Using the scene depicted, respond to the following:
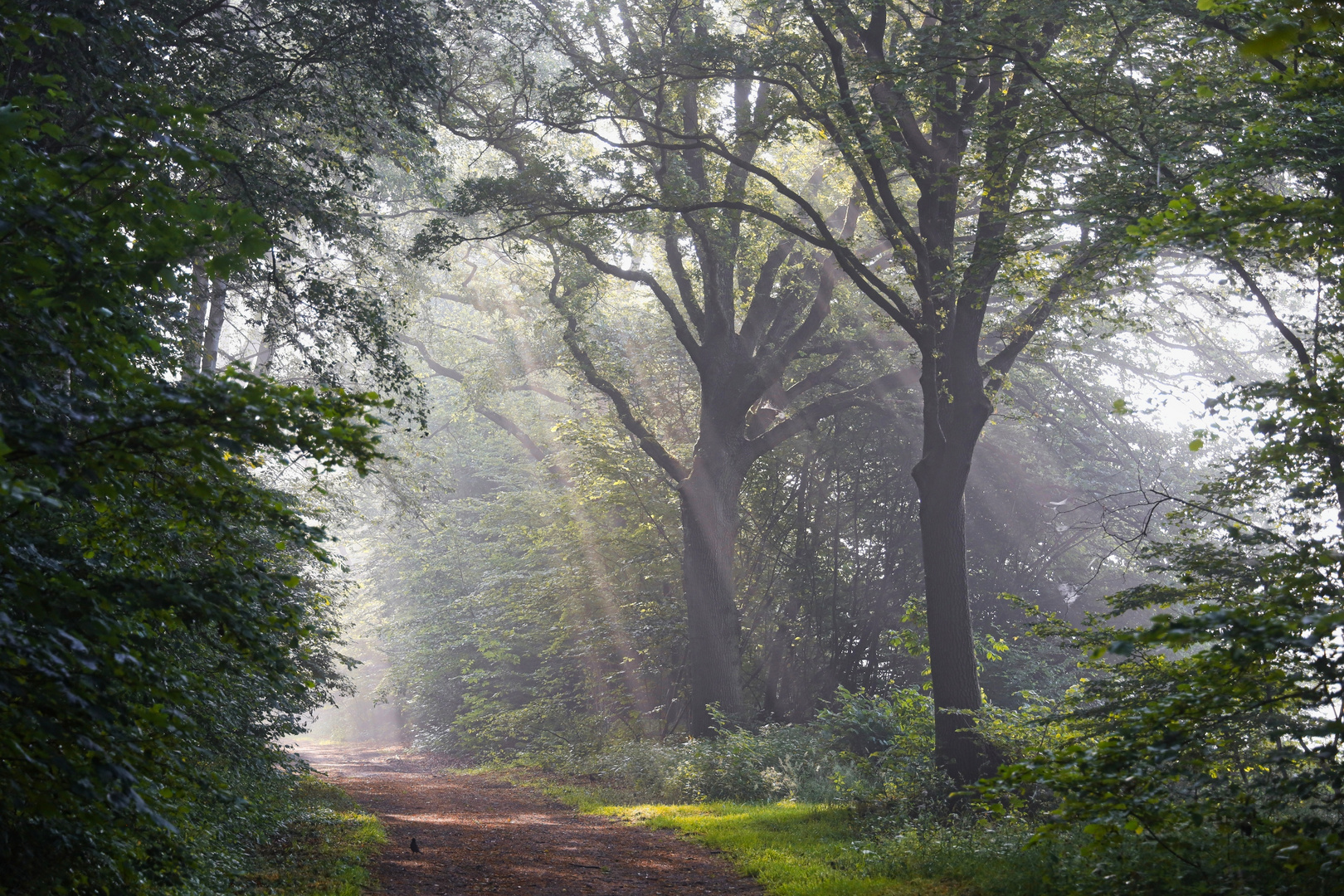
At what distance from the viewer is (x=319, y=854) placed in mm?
7340

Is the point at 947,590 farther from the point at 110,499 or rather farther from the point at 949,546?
the point at 110,499

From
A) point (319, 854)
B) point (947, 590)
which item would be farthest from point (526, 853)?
point (947, 590)

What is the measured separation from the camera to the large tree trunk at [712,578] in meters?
15.4

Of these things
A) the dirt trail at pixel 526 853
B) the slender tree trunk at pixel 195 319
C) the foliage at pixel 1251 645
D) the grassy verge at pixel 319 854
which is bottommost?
the dirt trail at pixel 526 853

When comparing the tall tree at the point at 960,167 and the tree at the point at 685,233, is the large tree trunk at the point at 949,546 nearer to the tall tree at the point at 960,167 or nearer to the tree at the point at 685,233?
the tall tree at the point at 960,167

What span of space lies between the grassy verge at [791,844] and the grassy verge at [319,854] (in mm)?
3172

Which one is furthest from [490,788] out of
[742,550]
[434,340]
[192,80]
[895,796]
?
[434,340]

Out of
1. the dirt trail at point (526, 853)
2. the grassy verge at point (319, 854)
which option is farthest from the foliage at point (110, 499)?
the dirt trail at point (526, 853)

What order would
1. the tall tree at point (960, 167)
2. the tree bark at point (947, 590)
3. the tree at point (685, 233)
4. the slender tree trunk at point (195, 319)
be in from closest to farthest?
the slender tree trunk at point (195, 319), the tall tree at point (960, 167), the tree bark at point (947, 590), the tree at point (685, 233)

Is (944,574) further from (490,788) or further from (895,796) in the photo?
(490,788)

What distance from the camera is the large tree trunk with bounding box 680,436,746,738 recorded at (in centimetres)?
1536

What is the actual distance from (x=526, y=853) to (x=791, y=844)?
267cm

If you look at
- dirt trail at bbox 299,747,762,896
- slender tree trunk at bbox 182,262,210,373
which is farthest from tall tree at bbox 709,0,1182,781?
slender tree trunk at bbox 182,262,210,373

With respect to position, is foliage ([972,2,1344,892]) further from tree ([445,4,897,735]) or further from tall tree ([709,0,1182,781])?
tree ([445,4,897,735])
